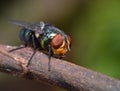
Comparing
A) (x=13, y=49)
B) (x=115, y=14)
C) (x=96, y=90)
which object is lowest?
(x=96, y=90)

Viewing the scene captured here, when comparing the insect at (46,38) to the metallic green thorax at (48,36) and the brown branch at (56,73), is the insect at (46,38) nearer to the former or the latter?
the metallic green thorax at (48,36)

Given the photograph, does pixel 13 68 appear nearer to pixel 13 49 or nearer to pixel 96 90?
pixel 13 49

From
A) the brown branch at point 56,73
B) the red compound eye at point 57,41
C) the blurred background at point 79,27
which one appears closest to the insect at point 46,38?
the red compound eye at point 57,41

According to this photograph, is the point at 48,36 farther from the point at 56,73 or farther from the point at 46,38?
the point at 56,73

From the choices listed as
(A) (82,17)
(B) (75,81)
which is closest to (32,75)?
(B) (75,81)

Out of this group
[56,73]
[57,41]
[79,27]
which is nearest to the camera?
[56,73]

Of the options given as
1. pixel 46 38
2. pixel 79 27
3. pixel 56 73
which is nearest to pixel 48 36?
pixel 46 38

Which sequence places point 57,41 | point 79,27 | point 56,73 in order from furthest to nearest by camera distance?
point 79,27 < point 57,41 < point 56,73
